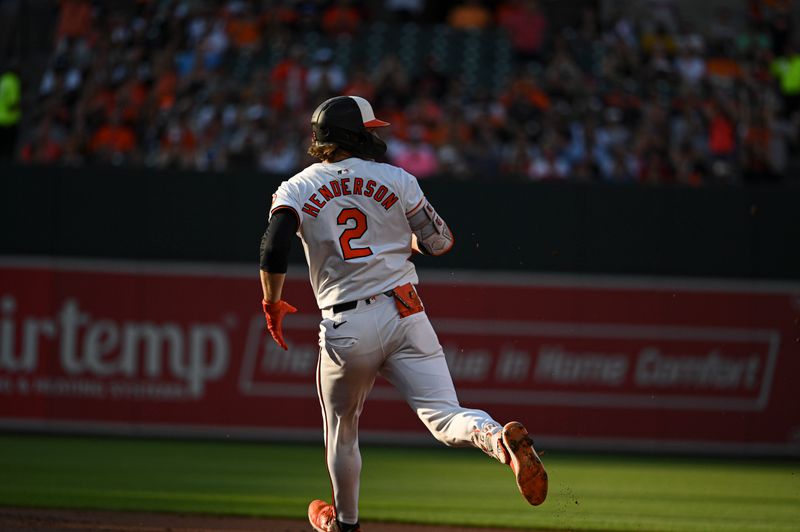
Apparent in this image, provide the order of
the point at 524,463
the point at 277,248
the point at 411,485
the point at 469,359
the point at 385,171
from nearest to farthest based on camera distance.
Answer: the point at 524,463, the point at 277,248, the point at 385,171, the point at 411,485, the point at 469,359

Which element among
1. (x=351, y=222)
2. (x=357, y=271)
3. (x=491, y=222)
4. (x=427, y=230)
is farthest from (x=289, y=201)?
(x=491, y=222)

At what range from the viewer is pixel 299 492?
9.23m

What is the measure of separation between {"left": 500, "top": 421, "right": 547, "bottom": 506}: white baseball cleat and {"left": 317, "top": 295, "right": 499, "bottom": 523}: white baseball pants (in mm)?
268

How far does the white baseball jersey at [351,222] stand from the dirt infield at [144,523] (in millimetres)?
2225

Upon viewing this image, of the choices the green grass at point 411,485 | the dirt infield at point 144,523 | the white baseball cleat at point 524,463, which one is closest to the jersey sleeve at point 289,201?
the white baseball cleat at point 524,463

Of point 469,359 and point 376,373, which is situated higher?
point 376,373

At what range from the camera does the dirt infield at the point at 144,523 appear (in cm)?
746

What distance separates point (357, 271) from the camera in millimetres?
5922

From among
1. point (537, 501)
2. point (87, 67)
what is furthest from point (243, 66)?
point (537, 501)

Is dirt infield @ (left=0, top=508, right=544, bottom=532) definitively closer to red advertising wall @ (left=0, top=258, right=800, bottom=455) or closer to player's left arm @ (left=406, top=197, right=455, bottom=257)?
player's left arm @ (left=406, top=197, right=455, bottom=257)

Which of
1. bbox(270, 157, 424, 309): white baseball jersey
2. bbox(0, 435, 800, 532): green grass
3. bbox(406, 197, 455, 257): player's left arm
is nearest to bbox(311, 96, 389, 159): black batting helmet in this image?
bbox(270, 157, 424, 309): white baseball jersey

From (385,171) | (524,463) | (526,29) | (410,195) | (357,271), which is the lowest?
(524,463)

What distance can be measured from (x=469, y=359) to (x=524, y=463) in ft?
21.7

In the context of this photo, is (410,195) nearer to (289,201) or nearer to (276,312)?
(289,201)
